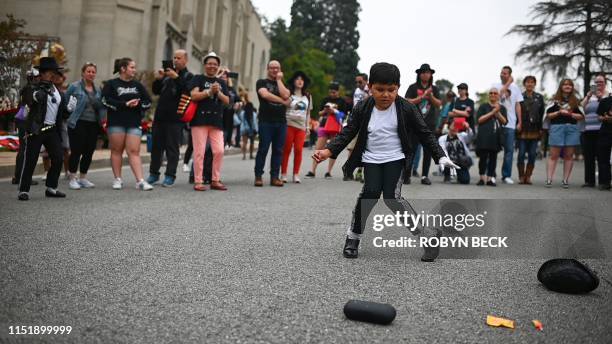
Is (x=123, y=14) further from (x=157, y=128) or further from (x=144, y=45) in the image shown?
(x=157, y=128)

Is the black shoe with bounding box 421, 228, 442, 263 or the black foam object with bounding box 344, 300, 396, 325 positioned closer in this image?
the black foam object with bounding box 344, 300, 396, 325

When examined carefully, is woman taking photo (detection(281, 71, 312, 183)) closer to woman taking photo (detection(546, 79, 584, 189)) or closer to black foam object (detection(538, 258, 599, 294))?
woman taking photo (detection(546, 79, 584, 189))

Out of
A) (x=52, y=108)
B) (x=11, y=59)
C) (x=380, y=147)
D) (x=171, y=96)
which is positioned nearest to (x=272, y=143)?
(x=171, y=96)

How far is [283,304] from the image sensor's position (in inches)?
136

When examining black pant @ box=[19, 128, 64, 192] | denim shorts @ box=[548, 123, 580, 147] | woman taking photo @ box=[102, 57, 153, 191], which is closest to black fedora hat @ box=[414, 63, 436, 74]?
denim shorts @ box=[548, 123, 580, 147]

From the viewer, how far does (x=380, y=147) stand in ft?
16.5

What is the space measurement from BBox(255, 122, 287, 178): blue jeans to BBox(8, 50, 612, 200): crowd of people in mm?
19

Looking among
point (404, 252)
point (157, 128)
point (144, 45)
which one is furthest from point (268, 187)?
point (144, 45)

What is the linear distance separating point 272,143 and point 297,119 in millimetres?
899

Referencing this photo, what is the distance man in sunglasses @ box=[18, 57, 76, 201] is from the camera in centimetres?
768

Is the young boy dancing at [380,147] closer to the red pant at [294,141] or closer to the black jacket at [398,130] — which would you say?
the black jacket at [398,130]

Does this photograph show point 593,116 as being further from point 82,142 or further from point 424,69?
point 82,142

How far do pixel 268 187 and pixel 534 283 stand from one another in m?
6.94

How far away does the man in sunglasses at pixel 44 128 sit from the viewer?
302 inches
